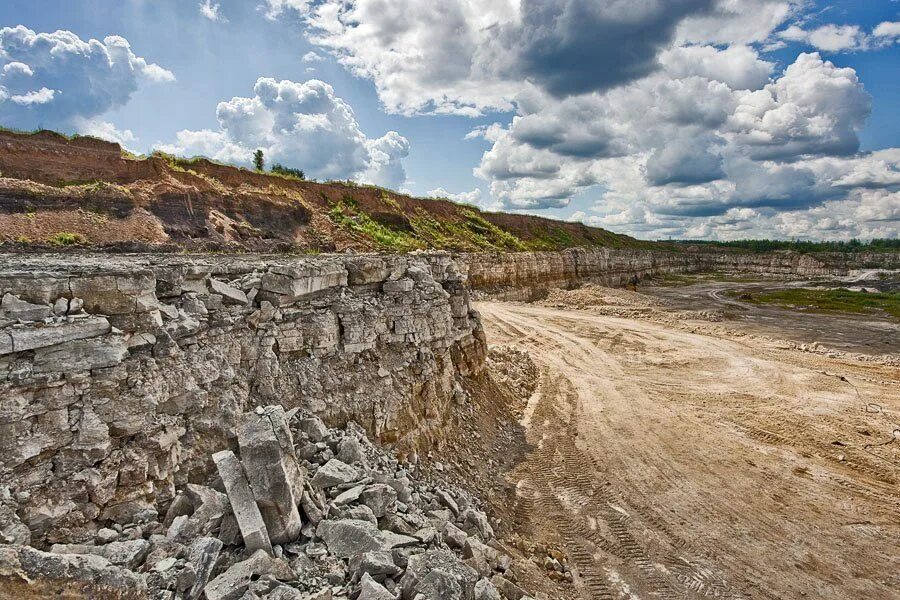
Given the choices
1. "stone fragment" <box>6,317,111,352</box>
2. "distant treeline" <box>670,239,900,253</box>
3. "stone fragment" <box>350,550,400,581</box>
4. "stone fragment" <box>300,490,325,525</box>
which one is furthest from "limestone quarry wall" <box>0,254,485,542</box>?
"distant treeline" <box>670,239,900,253</box>

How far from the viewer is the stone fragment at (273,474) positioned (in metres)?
6.29

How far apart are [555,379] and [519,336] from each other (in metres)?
8.38

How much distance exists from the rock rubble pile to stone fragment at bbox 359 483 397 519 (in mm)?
17

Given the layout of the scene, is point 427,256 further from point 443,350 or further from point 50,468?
point 50,468

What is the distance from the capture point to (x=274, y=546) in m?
6.15

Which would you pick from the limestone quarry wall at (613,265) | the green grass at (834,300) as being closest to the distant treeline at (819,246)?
the limestone quarry wall at (613,265)

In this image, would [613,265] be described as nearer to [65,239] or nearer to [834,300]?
[834,300]

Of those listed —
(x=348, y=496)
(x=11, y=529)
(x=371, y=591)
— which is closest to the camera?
(x=11, y=529)

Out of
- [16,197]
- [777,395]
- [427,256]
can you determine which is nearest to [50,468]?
[427,256]

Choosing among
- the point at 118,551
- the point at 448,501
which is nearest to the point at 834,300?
the point at 448,501

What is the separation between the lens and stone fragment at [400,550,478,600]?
19.6 feet

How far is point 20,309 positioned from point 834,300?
74803 mm

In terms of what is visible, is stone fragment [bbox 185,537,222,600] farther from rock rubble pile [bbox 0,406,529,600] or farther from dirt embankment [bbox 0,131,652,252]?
dirt embankment [bbox 0,131,652,252]

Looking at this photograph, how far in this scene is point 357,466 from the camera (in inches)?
334
